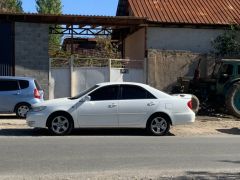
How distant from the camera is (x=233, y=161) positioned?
36.8 ft

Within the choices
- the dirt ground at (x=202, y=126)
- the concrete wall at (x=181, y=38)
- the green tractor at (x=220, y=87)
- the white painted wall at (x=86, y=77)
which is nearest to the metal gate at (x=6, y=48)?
the dirt ground at (x=202, y=126)

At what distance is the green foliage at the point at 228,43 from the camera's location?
24.3 meters

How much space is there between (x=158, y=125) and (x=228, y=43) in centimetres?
981

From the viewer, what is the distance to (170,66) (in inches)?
947

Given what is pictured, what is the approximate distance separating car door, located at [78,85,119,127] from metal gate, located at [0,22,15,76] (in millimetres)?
8087

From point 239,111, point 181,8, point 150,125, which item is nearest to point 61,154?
point 150,125

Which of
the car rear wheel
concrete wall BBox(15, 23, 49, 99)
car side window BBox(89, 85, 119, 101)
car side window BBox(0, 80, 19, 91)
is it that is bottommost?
the car rear wheel

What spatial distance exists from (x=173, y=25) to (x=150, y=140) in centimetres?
1134

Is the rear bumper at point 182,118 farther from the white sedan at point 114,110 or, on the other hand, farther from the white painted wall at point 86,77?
the white painted wall at point 86,77

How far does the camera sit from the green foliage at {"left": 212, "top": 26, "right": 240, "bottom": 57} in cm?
2433

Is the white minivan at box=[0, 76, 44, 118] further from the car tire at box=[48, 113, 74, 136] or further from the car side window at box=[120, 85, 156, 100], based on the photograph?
the car side window at box=[120, 85, 156, 100]

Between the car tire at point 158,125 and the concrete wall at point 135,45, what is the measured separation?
958cm

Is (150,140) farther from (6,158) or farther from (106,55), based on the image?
(106,55)

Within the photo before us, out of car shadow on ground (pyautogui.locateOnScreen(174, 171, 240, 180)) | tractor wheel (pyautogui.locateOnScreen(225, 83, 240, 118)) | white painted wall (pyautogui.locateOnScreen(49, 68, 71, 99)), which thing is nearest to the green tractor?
tractor wheel (pyautogui.locateOnScreen(225, 83, 240, 118))
